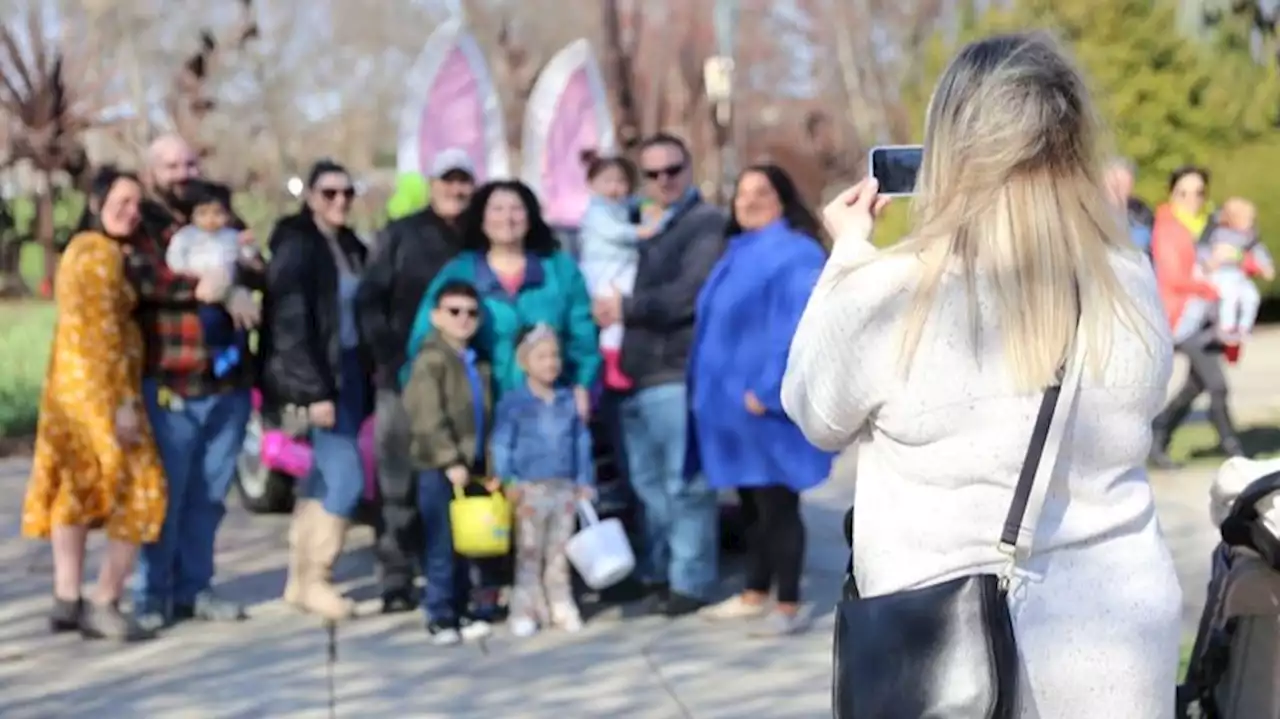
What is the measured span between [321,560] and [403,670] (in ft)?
3.46

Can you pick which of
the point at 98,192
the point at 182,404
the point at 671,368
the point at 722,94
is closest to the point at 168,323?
the point at 182,404

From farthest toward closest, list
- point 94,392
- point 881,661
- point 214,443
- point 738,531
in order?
point 738,531
point 214,443
point 94,392
point 881,661

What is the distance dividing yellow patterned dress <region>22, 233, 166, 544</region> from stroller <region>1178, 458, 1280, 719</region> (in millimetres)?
4418

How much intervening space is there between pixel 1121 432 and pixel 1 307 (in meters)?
22.6

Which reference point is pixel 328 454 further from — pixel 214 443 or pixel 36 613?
pixel 36 613

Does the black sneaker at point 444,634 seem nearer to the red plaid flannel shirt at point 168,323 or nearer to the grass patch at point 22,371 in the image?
the red plaid flannel shirt at point 168,323

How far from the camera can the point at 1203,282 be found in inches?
407

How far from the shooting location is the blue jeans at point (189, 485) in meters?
7.02

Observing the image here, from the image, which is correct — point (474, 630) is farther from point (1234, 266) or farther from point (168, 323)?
point (1234, 266)

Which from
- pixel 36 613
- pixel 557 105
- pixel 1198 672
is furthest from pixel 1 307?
pixel 1198 672

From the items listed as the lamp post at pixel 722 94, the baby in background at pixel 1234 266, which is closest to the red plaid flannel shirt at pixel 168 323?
the baby in background at pixel 1234 266

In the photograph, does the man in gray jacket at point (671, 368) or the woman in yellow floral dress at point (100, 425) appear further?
the man in gray jacket at point (671, 368)

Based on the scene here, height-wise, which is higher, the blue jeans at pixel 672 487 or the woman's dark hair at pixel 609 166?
the woman's dark hair at pixel 609 166

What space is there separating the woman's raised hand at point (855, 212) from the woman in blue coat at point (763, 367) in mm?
3978
